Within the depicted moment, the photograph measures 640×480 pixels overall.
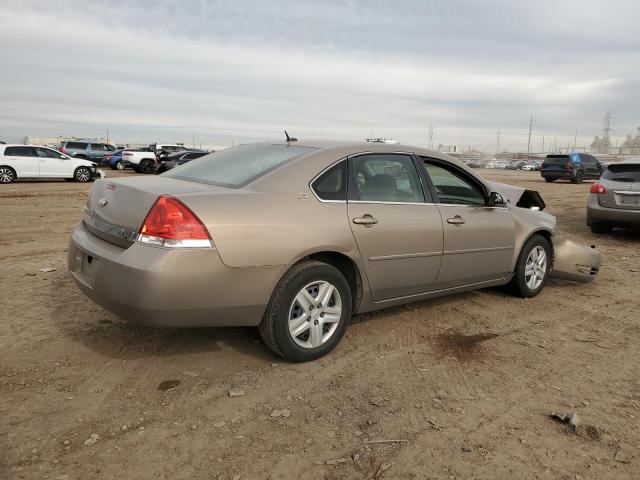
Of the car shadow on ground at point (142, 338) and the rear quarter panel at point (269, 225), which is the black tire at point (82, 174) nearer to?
→ the car shadow on ground at point (142, 338)

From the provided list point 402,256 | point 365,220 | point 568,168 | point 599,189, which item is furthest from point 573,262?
point 568,168

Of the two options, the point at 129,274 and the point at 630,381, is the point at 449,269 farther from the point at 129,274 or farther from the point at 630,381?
the point at 129,274

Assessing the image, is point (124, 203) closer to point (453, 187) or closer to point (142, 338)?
point (142, 338)

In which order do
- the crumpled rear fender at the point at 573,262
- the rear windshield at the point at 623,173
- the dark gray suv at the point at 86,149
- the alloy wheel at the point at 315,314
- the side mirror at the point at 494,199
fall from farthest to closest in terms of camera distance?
the dark gray suv at the point at 86,149 → the rear windshield at the point at 623,173 → the crumpled rear fender at the point at 573,262 → the side mirror at the point at 494,199 → the alloy wheel at the point at 315,314

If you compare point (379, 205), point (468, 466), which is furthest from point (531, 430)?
point (379, 205)

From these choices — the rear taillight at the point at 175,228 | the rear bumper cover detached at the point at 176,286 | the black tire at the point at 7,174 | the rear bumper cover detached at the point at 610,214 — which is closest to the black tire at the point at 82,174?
the black tire at the point at 7,174

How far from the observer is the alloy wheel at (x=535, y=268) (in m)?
5.40

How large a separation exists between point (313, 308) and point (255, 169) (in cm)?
109

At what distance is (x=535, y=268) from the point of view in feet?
18.0

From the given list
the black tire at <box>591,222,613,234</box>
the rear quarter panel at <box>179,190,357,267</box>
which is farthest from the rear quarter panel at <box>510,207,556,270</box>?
the black tire at <box>591,222,613,234</box>

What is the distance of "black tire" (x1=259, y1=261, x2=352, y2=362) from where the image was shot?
3412mm

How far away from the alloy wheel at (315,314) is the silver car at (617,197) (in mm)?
7382

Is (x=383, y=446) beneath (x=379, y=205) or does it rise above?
beneath

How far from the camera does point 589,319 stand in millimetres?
4867
